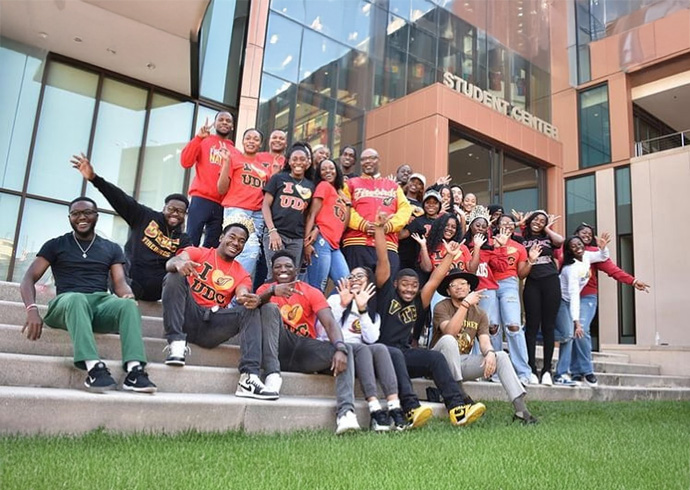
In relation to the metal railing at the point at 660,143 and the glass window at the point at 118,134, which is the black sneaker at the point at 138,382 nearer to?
the glass window at the point at 118,134

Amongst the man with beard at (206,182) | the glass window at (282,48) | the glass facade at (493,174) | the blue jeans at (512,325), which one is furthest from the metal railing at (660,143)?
the man with beard at (206,182)

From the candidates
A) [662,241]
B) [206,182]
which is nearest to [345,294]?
[206,182]

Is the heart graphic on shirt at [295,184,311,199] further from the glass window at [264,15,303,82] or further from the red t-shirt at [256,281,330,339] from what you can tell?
the glass window at [264,15,303,82]

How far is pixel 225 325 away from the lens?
176 inches

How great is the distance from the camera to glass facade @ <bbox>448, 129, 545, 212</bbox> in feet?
→ 44.5

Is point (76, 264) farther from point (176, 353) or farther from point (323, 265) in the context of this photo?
point (323, 265)

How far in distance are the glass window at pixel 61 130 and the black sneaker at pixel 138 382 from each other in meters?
7.15

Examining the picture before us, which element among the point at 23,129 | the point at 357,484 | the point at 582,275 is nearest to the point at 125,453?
the point at 357,484

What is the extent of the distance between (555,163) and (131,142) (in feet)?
36.8

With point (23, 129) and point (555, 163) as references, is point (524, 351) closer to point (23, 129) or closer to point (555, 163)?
point (23, 129)

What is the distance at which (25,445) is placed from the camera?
9.36 feet

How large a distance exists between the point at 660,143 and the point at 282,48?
12.1 m

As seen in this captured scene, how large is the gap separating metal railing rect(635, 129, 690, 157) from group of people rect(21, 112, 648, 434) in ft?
36.1

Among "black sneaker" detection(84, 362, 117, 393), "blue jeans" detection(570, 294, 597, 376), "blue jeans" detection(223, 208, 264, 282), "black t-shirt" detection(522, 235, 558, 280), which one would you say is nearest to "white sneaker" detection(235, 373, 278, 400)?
"black sneaker" detection(84, 362, 117, 393)
